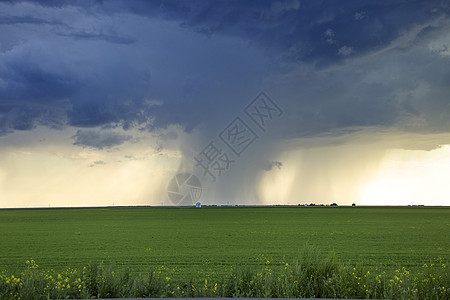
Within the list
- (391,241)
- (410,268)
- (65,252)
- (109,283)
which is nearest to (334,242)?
(391,241)

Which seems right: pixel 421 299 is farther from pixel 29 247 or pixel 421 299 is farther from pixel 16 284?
pixel 29 247

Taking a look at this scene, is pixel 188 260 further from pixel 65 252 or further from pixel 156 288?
pixel 156 288

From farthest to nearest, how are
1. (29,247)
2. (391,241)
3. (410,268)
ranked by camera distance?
(391,241), (29,247), (410,268)

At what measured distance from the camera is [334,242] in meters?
34.8

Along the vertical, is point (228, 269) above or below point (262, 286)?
above

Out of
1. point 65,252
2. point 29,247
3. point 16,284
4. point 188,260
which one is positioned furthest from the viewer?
point 29,247

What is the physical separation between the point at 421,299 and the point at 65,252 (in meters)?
26.5

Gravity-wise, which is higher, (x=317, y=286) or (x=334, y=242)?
(x=334, y=242)

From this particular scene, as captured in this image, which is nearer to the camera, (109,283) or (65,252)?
(109,283)

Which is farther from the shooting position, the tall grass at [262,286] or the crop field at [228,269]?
the crop field at [228,269]

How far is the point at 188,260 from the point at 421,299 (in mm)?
16691

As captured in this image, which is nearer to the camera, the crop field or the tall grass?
the tall grass

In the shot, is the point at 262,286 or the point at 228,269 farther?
the point at 228,269

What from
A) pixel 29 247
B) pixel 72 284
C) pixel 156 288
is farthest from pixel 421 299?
pixel 29 247
